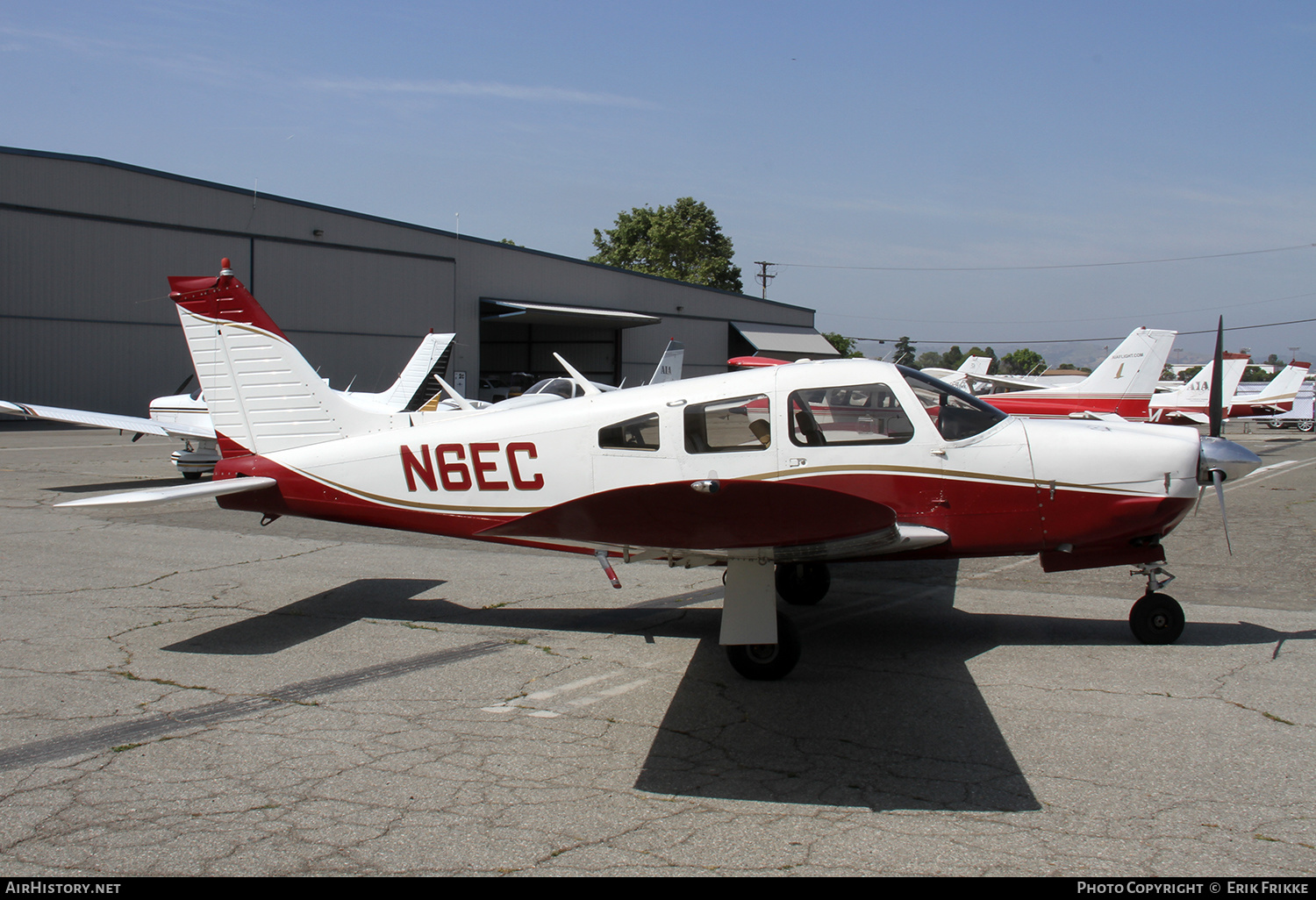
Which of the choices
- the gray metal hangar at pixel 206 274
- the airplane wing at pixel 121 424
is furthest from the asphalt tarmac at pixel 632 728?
the gray metal hangar at pixel 206 274

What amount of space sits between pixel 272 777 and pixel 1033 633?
5.24m

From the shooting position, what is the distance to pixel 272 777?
403 centimetres

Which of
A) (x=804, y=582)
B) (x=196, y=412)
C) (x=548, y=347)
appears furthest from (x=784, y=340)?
(x=804, y=582)

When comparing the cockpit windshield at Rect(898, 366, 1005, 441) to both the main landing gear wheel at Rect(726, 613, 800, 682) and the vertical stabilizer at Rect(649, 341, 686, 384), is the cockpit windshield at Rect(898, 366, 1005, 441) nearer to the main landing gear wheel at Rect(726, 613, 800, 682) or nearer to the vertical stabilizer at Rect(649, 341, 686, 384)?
the main landing gear wheel at Rect(726, 613, 800, 682)

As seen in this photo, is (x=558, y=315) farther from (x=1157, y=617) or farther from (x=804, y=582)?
(x=1157, y=617)

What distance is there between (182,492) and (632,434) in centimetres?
316

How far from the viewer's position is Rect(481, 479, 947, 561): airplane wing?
408 centimetres

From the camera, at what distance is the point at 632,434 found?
5.99 meters

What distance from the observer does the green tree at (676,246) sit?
71.6 metres

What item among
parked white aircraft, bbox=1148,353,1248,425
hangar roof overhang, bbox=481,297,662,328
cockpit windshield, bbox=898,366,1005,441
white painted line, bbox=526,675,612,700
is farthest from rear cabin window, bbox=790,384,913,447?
hangar roof overhang, bbox=481,297,662,328

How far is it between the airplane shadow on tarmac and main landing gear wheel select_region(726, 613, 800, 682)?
8cm

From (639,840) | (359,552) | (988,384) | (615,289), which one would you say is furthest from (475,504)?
(615,289)

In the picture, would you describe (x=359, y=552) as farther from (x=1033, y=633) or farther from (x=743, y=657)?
(x=1033, y=633)

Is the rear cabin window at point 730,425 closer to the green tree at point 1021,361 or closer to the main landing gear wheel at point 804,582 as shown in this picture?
the main landing gear wheel at point 804,582
